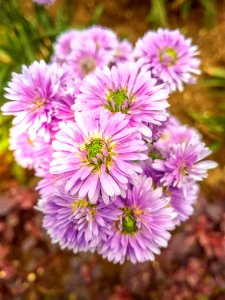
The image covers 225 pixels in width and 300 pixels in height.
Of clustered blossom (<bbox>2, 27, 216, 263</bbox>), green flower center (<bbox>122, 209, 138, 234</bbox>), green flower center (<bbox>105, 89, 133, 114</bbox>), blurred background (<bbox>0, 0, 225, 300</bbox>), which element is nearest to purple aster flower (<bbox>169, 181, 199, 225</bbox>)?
clustered blossom (<bbox>2, 27, 216, 263</bbox>)

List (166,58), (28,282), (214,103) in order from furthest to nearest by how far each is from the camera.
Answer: (214,103) < (28,282) < (166,58)

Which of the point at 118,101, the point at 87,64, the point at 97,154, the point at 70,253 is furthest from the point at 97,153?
the point at 70,253

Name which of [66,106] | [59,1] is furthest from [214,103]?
[66,106]

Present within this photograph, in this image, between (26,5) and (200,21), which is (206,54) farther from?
(26,5)

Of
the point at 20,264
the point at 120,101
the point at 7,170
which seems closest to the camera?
the point at 120,101

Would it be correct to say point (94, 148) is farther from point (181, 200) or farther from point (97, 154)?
point (181, 200)

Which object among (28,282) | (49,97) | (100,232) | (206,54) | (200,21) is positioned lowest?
(28,282)

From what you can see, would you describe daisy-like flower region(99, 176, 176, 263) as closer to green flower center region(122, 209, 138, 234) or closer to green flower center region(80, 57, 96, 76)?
green flower center region(122, 209, 138, 234)
